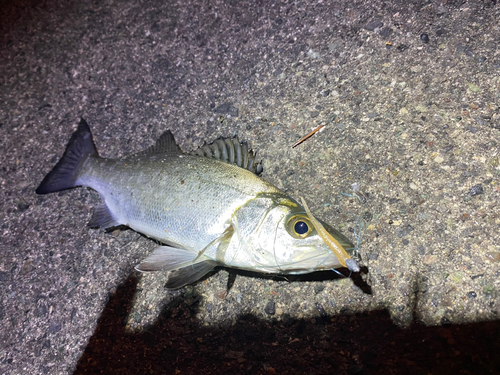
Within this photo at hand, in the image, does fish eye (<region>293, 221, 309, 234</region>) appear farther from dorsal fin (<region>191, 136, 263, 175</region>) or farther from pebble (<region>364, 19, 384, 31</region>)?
pebble (<region>364, 19, 384, 31</region>)

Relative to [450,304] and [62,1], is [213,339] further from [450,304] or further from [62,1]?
[62,1]

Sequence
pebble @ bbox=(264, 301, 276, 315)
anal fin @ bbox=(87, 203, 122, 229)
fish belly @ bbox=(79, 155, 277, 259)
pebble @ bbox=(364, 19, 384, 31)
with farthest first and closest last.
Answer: pebble @ bbox=(364, 19, 384, 31) < anal fin @ bbox=(87, 203, 122, 229) < pebble @ bbox=(264, 301, 276, 315) < fish belly @ bbox=(79, 155, 277, 259)

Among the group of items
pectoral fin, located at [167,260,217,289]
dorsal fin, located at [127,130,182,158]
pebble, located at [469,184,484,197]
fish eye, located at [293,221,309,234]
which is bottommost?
pebble, located at [469,184,484,197]

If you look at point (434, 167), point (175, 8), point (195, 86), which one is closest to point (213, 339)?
point (434, 167)

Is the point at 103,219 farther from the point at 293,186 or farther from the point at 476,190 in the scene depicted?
the point at 476,190

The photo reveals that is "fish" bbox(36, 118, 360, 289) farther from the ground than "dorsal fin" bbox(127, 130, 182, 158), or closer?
closer

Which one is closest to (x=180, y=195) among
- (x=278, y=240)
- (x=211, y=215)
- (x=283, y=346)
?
(x=211, y=215)

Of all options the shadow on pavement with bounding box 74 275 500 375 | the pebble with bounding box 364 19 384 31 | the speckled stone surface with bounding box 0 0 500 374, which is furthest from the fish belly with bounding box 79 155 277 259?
the pebble with bounding box 364 19 384 31

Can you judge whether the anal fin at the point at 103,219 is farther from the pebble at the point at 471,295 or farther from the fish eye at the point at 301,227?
the pebble at the point at 471,295
